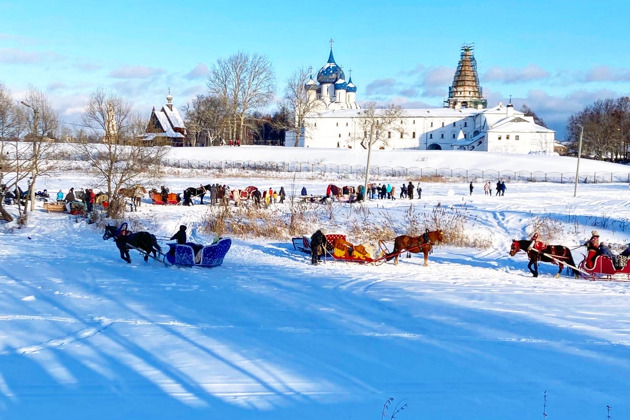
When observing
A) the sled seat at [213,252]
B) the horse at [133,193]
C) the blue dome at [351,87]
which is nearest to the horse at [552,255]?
the sled seat at [213,252]

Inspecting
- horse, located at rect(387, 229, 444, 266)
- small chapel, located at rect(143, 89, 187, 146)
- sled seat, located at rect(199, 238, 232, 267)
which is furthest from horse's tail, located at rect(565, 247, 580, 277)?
small chapel, located at rect(143, 89, 187, 146)

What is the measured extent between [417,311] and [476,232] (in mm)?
11999

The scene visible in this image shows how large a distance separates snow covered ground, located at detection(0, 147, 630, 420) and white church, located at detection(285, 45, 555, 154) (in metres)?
68.0

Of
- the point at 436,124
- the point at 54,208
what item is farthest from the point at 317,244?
the point at 436,124

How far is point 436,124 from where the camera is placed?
95.0 m

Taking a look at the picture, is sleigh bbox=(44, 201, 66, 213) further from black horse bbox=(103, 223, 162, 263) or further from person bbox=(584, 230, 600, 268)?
person bbox=(584, 230, 600, 268)

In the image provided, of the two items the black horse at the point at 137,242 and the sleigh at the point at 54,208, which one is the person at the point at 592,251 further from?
the sleigh at the point at 54,208

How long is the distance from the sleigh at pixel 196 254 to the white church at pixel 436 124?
69.2 metres

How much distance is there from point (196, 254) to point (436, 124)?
84178mm

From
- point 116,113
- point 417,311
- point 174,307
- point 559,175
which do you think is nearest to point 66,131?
point 116,113

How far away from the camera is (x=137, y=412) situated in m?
6.57

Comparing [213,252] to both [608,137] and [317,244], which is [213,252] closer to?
[317,244]

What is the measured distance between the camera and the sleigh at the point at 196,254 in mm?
14945

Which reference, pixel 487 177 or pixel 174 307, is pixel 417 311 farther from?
pixel 487 177
